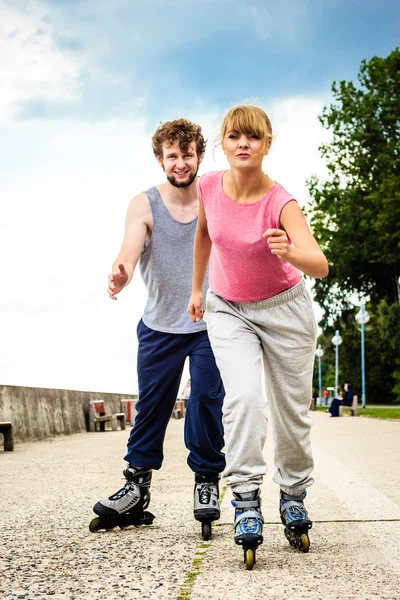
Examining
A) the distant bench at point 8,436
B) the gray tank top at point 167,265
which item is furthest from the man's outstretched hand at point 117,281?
the distant bench at point 8,436

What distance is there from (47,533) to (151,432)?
0.73m

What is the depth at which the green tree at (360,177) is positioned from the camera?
1683 inches

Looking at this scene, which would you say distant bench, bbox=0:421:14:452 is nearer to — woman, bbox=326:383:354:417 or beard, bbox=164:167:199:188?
beard, bbox=164:167:199:188

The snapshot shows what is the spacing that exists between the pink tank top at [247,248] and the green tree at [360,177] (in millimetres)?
37581

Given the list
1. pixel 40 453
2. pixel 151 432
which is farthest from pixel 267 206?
pixel 40 453

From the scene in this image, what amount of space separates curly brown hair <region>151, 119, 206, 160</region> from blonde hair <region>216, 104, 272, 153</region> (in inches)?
28.1

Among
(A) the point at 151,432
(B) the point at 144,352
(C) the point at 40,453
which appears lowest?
(C) the point at 40,453

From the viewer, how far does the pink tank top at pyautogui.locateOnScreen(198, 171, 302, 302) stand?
361 centimetres

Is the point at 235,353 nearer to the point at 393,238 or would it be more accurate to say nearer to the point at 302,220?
the point at 302,220

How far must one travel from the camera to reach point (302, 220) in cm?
354

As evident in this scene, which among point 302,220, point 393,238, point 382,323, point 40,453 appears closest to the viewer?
point 302,220

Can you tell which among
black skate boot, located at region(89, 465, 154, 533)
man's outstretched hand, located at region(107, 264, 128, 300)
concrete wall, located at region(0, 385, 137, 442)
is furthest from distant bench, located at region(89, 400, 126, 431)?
man's outstretched hand, located at region(107, 264, 128, 300)

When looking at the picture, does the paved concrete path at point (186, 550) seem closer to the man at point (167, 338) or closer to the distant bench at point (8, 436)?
the man at point (167, 338)

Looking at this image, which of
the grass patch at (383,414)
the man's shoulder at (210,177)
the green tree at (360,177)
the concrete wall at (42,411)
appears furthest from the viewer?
the green tree at (360,177)
